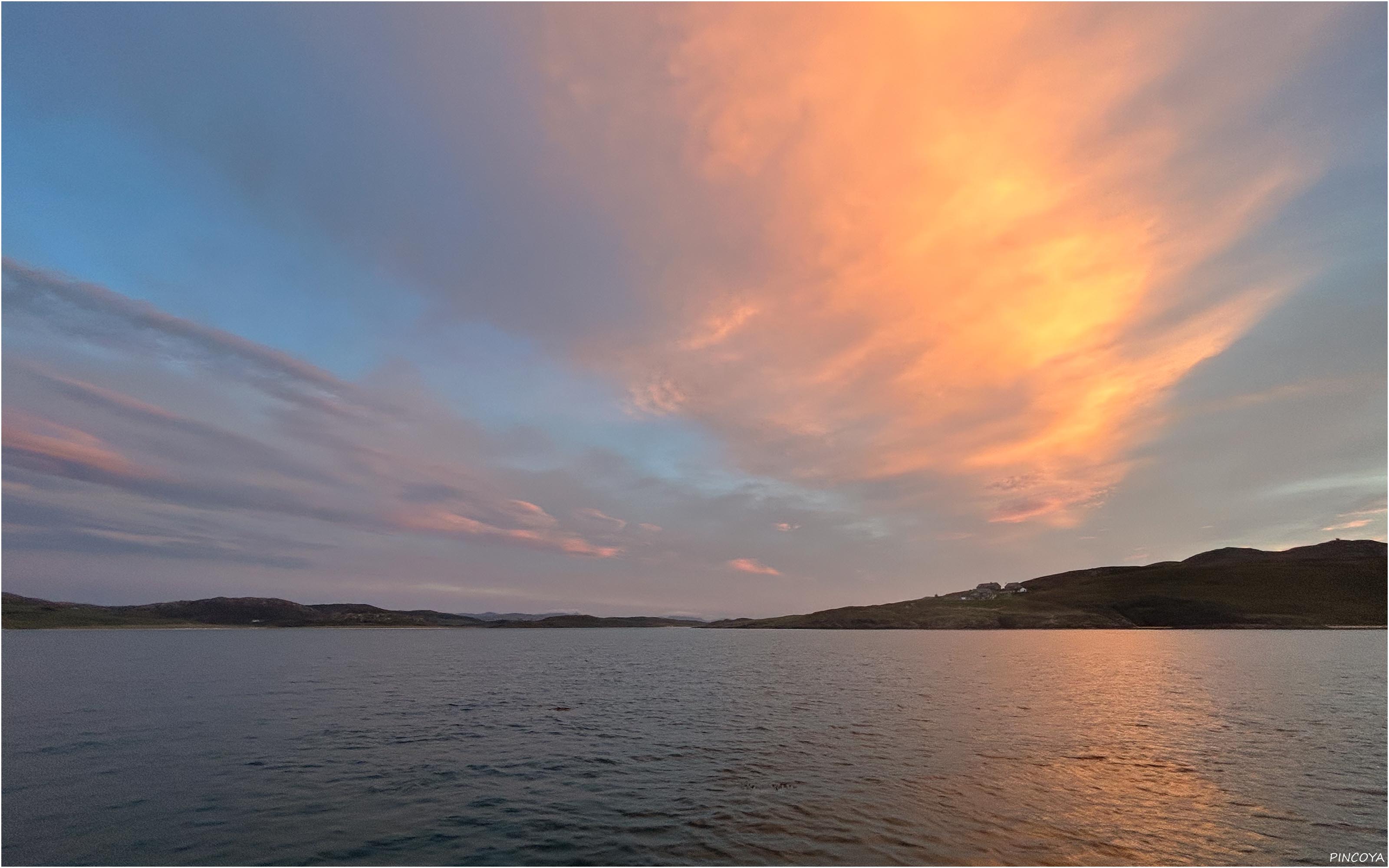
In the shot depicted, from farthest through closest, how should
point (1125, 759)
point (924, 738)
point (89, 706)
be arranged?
1. point (89, 706)
2. point (924, 738)
3. point (1125, 759)

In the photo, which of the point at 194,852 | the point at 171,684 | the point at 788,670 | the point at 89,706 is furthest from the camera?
the point at 788,670

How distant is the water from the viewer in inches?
1077

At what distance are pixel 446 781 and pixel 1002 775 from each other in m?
35.2

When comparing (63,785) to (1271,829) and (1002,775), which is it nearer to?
(1002,775)

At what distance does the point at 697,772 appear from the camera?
39.4 m

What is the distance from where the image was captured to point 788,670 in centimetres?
10706

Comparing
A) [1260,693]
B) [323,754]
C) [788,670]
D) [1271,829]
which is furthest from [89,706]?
[1260,693]

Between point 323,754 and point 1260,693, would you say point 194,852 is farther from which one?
point 1260,693

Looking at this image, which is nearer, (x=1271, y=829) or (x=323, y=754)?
(x=1271, y=829)

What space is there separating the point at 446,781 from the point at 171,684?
78.5m

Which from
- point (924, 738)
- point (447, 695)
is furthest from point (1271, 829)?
point (447, 695)

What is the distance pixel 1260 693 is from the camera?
7150cm

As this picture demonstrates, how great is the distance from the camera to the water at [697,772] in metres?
27.4

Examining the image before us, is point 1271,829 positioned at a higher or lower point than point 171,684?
higher
